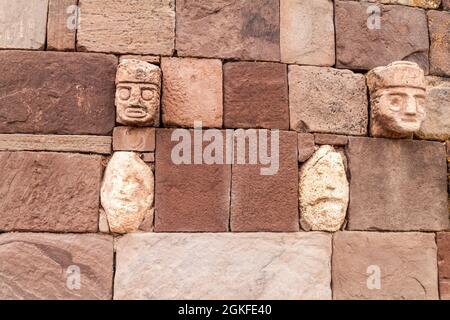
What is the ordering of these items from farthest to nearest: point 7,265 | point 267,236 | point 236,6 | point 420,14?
point 420,14
point 236,6
point 267,236
point 7,265

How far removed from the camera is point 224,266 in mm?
3002

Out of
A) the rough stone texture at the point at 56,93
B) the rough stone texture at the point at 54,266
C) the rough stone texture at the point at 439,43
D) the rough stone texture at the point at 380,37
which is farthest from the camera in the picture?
the rough stone texture at the point at 439,43

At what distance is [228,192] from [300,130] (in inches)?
27.4

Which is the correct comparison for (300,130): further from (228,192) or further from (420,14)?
(420,14)

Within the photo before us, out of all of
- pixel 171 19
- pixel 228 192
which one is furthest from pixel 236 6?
pixel 228 192

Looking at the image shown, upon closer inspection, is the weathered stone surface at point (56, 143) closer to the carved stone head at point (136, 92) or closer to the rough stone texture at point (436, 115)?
the carved stone head at point (136, 92)

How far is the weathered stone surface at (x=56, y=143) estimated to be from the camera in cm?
296

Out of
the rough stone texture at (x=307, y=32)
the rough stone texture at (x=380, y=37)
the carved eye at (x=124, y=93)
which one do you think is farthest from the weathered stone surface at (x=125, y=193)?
the rough stone texture at (x=380, y=37)

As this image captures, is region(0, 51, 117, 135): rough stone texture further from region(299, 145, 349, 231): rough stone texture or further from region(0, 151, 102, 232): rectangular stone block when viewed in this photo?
region(299, 145, 349, 231): rough stone texture

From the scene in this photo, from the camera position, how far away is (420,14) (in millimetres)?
3531

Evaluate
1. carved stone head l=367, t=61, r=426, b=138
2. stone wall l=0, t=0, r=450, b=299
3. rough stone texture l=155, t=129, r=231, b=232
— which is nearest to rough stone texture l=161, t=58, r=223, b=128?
stone wall l=0, t=0, r=450, b=299

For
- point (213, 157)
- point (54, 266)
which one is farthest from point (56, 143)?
point (213, 157)

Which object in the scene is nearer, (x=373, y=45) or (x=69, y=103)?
(x=69, y=103)

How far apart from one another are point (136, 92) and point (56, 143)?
656 millimetres
